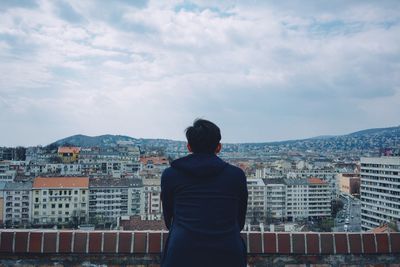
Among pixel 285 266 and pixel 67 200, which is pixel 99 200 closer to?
pixel 67 200

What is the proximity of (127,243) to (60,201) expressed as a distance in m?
64.0

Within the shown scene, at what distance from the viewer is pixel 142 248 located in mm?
4168

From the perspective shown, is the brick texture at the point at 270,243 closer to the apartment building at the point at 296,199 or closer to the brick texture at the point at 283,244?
the brick texture at the point at 283,244

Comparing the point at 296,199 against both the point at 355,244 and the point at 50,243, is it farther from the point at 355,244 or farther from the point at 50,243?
the point at 50,243

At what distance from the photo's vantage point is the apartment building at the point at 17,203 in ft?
203

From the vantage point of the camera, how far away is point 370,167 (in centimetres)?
7294

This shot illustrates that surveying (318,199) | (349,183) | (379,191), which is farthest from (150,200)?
(349,183)

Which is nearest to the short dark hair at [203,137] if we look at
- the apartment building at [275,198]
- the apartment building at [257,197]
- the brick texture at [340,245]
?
the brick texture at [340,245]

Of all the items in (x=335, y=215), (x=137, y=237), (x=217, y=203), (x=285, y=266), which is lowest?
(x=335, y=215)

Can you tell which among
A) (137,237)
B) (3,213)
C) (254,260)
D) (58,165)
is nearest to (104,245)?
(137,237)

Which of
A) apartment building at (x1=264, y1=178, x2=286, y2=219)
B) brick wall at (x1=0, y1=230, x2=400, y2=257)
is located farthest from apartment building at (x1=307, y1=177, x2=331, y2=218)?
brick wall at (x1=0, y1=230, x2=400, y2=257)

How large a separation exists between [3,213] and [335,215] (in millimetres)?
52664

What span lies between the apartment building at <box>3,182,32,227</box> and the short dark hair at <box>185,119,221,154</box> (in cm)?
6493

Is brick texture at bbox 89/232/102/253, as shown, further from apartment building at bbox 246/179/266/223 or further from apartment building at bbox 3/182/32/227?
apartment building at bbox 246/179/266/223
